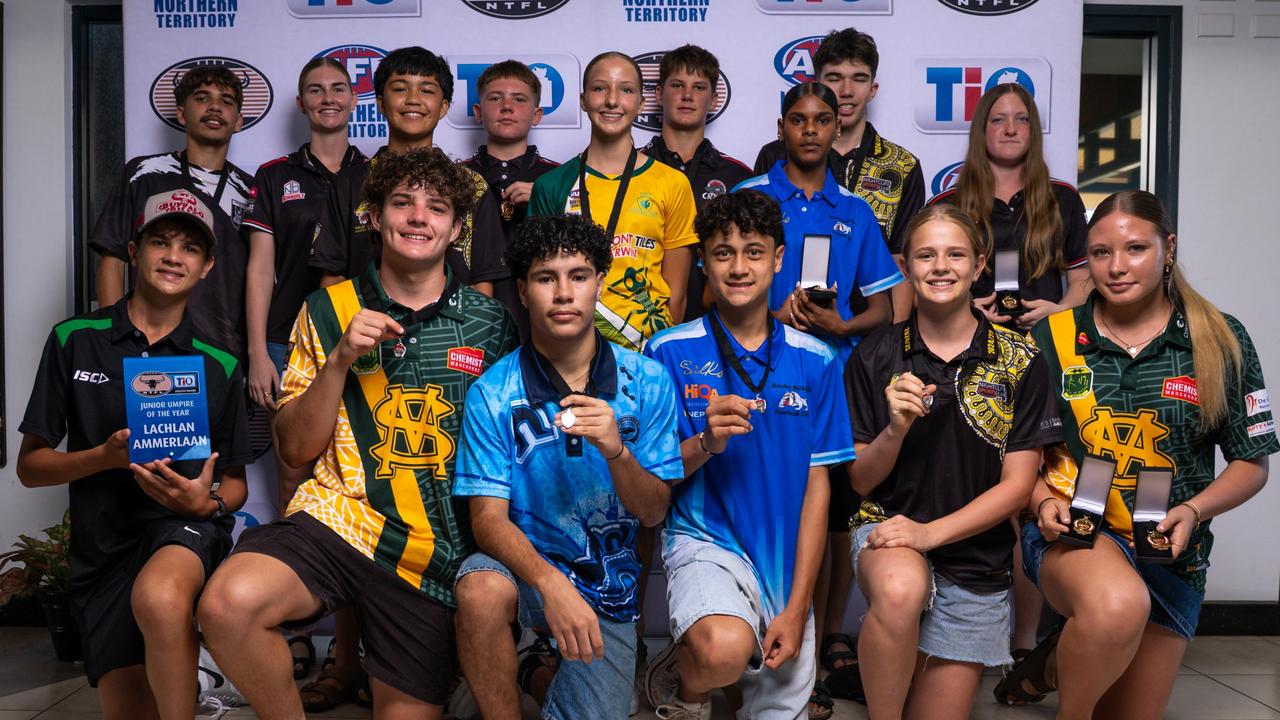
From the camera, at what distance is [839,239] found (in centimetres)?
360

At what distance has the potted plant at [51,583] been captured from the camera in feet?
13.2

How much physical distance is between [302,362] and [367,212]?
0.86m

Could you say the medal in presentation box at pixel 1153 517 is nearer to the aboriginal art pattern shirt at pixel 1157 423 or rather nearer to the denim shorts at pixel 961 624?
the aboriginal art pattern shirt at pixel 1157 423

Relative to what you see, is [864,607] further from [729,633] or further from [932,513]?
[729,633]

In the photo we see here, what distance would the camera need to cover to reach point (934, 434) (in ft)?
9.46

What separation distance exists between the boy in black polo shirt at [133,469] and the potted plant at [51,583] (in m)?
1.50

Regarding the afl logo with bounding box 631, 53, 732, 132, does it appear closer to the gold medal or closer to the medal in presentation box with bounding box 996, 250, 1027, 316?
the medal in presentation box with bounding box 996, 250, 1027, 316

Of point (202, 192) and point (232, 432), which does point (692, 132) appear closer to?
point (202, 192)

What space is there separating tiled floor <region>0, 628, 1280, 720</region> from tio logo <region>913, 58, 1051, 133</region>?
7.68ft

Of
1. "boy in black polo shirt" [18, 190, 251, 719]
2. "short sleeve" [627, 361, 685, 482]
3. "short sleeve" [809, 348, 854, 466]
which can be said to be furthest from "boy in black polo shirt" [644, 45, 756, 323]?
"boy in black polo shirt" [18, 190, 251, 719]

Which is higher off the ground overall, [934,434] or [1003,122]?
[1003,122]

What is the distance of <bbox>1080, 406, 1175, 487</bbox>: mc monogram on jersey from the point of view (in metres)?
2.89

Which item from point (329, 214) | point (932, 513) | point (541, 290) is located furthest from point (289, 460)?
point (932, 513)

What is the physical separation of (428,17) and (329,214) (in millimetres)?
1153
